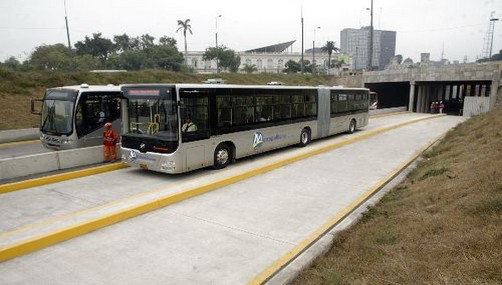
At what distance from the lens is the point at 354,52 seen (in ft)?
479

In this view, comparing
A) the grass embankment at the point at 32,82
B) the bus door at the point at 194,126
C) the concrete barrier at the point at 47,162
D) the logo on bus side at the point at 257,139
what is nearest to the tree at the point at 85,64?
the grass embankment at the point at 32,82

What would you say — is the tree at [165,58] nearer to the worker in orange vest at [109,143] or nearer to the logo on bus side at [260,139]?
the logo on bus side at [260,139]

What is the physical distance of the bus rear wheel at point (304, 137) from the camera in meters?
17.5

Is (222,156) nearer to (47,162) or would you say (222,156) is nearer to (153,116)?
(153,116)

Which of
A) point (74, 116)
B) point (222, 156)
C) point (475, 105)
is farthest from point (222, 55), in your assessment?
point (222, 156)

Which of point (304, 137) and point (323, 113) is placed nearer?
point (304, 137)

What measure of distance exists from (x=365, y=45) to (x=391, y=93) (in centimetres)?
10101

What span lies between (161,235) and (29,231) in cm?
248

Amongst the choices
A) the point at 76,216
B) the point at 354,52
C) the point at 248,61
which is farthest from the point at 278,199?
the point at 354,52

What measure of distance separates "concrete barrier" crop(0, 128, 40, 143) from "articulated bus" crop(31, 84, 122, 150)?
24.9 ft

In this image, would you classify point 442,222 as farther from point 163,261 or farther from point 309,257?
point 163,261

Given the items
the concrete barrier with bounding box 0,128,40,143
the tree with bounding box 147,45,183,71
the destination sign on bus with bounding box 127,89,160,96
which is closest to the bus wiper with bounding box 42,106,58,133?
the destination sign on bus with bounding box 127,89,160,96

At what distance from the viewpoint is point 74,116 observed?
45.9ft

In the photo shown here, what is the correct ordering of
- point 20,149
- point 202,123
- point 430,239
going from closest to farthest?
point 430,239, point 202,123, point 20,149
